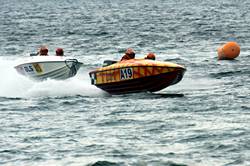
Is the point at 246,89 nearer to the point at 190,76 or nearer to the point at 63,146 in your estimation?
the point at 190,76

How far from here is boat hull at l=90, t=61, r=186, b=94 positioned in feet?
74.9

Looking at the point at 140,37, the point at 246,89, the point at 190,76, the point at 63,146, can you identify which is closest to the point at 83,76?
the point at 190,76

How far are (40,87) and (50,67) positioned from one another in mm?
1160

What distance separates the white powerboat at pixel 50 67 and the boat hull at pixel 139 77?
215 cm

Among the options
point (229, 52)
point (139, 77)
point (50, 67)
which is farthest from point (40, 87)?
point (229, 52)

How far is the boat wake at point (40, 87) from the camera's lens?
2430cm

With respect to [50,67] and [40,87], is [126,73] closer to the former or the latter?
[40,87]

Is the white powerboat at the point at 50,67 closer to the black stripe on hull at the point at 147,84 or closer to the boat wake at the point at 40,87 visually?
the boat wake at the point at 40,87

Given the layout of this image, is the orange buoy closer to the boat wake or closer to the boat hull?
the boat wake

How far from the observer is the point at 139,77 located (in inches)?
906

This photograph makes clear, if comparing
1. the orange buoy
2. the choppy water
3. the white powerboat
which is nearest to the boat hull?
the choppy water

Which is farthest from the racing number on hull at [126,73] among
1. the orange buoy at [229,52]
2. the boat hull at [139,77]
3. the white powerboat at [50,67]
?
the orange buoy at [229,52]

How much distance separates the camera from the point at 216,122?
707 inches

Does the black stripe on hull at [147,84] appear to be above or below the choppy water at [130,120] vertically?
above
